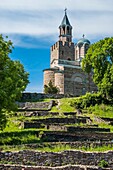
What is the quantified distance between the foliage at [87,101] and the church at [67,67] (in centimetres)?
2487

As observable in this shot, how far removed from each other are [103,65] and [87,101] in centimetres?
613

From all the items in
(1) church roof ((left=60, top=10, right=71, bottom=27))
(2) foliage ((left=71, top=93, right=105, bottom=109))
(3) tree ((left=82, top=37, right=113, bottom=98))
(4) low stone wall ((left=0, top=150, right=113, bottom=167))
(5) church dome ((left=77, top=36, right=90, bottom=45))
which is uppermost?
(1) church roof ((left=60, top=10, right=71, bottom=27))

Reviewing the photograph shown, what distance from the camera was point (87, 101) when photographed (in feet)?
153

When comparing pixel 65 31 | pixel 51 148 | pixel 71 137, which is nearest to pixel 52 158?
pixel 51 148

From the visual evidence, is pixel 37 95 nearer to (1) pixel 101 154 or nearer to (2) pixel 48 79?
(2) pixel 48 79

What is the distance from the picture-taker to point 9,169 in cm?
1526

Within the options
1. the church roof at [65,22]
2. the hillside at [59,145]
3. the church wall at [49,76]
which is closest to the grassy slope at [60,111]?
the hillside at [59,145]

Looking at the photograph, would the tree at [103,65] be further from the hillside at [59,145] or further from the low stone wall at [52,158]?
the low stone wall at [52,158]

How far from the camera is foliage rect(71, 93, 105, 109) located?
152ft

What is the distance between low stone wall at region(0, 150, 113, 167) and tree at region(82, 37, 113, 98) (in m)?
30.3

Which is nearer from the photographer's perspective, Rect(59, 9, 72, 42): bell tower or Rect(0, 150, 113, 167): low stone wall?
Rect(0, 150, 113, 167): low stone wall

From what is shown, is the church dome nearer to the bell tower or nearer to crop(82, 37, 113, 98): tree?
the bell tower

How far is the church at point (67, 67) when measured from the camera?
Result: 78500 millimetres

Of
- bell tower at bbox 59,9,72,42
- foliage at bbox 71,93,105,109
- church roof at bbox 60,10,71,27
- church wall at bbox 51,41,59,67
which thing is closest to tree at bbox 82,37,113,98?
foliage at bbox 71,93,105,109
